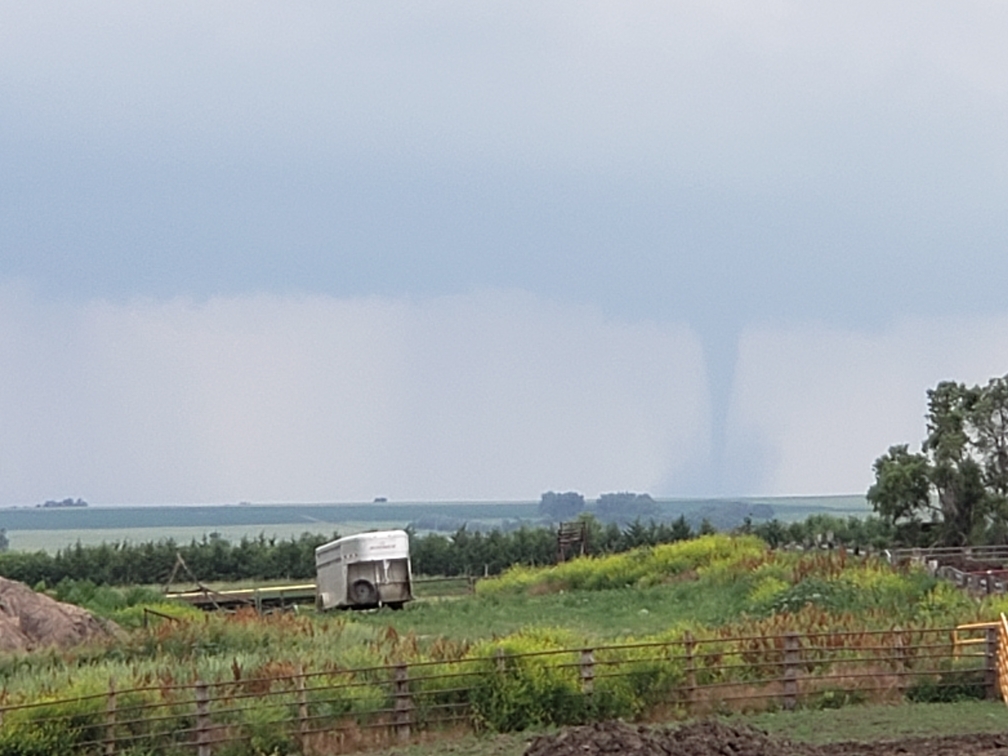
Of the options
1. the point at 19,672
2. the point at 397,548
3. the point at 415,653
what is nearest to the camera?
the point at 415,653

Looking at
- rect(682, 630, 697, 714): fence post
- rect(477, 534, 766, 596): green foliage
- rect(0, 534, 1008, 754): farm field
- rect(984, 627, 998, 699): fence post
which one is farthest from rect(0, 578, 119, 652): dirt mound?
rect(477, 534, 766, 596): green foliage

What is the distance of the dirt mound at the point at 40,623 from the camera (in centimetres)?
3109

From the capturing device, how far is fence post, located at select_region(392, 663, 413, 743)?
20.7m

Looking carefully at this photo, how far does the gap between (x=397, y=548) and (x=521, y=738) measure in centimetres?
3046

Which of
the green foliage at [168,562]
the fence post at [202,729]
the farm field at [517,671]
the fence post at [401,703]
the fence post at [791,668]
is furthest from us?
the green foliage at [168,562]

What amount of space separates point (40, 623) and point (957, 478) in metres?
39.6

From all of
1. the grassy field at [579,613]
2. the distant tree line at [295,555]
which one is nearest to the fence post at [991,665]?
the grassy field at [579,613]

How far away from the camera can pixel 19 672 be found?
25.8 meters

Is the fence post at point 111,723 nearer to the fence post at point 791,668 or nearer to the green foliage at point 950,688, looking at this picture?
the fence post at point 791,668

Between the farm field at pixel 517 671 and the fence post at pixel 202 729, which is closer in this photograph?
the fence post at pixel 202 729

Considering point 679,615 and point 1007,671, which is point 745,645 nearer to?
point 1007,671

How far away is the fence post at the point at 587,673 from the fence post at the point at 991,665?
241 inches

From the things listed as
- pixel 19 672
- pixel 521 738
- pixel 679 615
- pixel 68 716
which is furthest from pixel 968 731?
pixel 679 615

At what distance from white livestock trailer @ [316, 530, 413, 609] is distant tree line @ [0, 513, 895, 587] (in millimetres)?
23469
